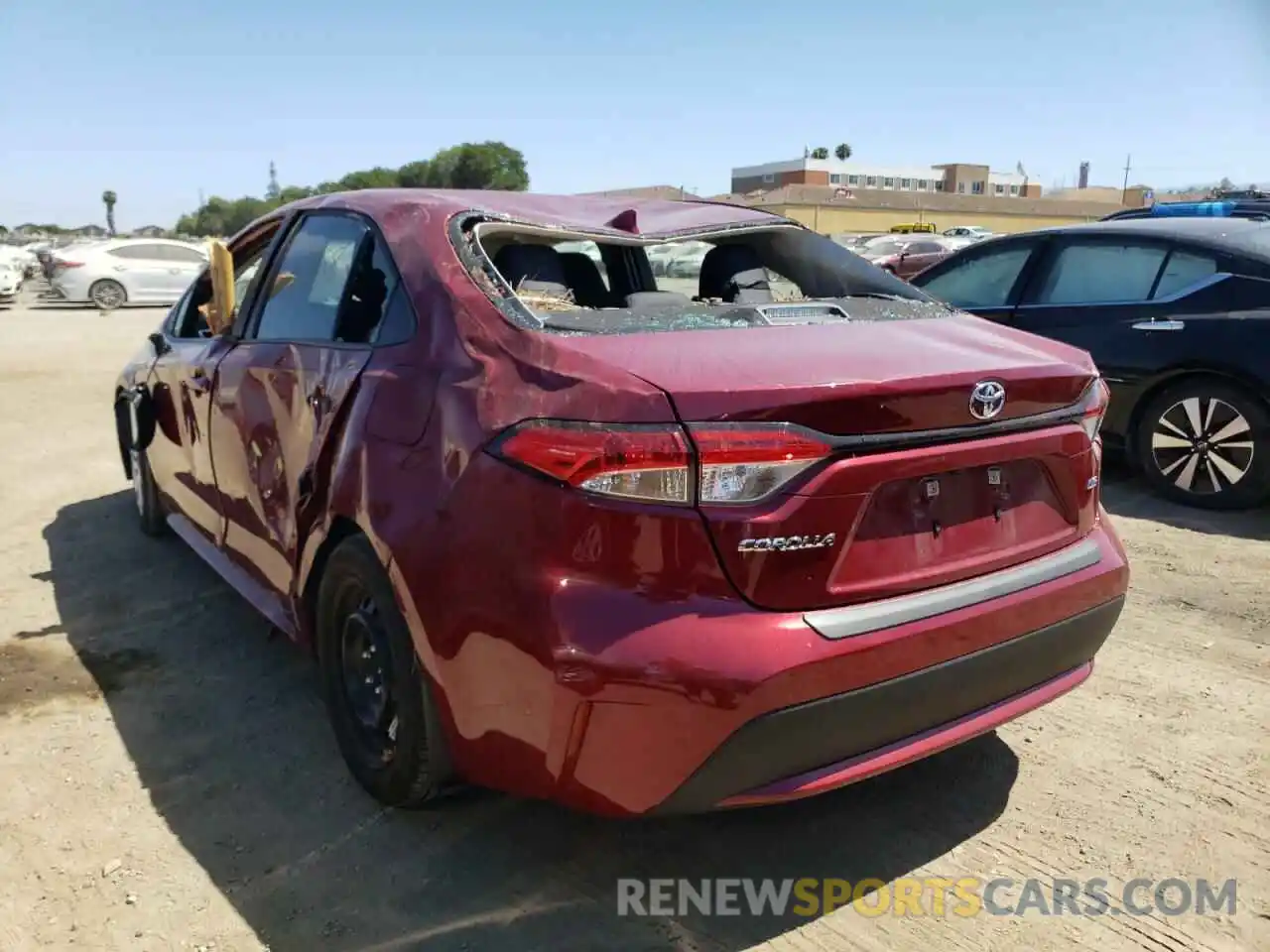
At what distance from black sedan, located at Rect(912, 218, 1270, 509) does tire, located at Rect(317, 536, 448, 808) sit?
464 cm

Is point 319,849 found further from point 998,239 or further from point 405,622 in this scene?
point 998,239

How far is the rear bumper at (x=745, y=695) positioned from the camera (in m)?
1.95

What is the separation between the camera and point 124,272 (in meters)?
21.2

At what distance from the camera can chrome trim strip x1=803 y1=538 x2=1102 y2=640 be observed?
2051mm

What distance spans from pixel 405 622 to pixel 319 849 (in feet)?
2.31

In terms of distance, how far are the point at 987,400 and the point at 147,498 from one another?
14.2 feet

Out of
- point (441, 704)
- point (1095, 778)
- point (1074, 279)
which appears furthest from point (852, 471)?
point (1074, 279)

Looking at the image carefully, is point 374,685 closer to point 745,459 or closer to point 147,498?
→ point 745,459

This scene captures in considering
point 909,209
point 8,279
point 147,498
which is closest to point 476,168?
point 909,209

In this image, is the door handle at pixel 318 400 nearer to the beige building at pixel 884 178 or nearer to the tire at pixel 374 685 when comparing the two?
the tire at pixel 374 685

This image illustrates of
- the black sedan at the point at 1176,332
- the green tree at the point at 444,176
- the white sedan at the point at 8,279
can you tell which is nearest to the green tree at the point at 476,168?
the green tree at the point at 444,176

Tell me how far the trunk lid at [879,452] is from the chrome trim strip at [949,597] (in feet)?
0.08

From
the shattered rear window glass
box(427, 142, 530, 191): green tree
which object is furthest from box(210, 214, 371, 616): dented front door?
box(427, 142, 530, 191): green tree

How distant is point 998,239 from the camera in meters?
6.48
